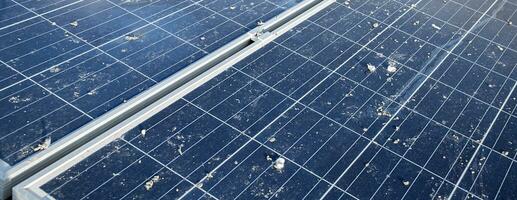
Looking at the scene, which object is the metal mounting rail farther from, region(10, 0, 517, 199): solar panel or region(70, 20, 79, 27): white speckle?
Result: region(70, 20, 79, 27): white speckle

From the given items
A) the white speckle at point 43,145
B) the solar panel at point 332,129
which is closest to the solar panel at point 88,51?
the white speckle at point 43,145

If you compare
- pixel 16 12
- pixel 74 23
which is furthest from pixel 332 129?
pixel 16 12

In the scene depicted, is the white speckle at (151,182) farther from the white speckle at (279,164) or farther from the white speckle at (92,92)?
the white speckle at (92,92)

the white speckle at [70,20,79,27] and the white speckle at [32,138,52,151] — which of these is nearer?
the white speckle at [32,138,52,151]

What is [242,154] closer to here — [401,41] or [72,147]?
[72,147]

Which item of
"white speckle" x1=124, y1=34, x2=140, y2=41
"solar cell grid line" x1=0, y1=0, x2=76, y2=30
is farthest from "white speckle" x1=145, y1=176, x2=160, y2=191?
"solar cell grid line" x1=0, y1=0, x2=76, y2=30

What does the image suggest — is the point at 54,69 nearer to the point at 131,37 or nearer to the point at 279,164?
the point at 131,37
